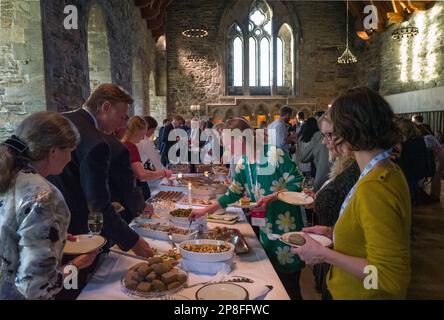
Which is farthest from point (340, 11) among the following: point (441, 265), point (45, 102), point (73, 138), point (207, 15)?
point (73, 138)

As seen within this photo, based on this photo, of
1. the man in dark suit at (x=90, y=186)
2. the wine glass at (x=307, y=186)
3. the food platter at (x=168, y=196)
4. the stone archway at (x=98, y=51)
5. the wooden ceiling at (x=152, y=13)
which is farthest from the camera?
the wooden ceiling at (x=152, y=13)

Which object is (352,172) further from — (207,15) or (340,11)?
(340,11)

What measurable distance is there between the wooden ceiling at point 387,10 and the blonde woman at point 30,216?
34.5 feet

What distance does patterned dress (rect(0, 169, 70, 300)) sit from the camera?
3.73ft

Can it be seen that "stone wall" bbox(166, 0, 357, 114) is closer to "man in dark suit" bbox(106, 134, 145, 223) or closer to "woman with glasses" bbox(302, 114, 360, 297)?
"man in dark suit" bbox(106, 134, 145, 223)

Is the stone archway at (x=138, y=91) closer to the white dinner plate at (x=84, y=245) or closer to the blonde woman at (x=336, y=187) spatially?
the blonde woman at (x=336, y=187)

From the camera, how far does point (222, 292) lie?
→ 1.38 m

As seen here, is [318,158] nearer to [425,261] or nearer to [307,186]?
[307,186]

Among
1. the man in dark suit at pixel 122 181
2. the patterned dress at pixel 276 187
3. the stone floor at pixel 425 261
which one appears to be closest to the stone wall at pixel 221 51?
the stone floor at pixel 425 261

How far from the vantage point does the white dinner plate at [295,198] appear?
7.06 ft

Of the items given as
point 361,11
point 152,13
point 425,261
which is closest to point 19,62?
point 425,261

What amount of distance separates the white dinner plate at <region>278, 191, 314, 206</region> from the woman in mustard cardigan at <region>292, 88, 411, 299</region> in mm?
808

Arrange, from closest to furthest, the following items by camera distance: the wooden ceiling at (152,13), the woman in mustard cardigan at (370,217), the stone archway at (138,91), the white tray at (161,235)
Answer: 1. the woman in mustard cardigan at (370,217)
2. the white tray at (161,235)
3. the wooden ceiling at (152,13)
4. the stone archway at (138,91)
